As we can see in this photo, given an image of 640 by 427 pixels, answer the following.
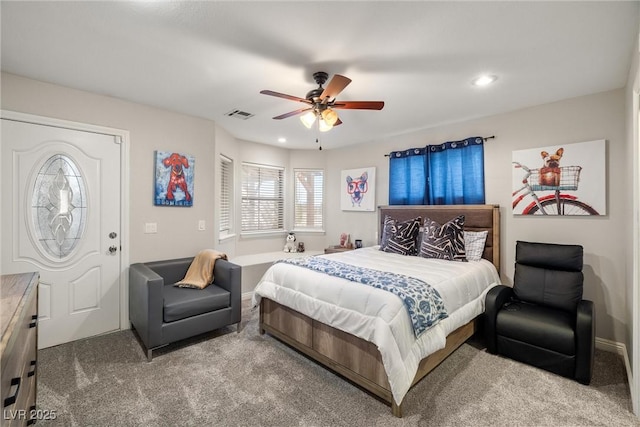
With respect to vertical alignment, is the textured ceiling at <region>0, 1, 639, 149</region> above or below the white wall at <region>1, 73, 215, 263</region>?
above

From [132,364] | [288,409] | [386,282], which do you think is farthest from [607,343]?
[132,364]

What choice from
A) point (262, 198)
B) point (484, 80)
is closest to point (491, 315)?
point (484, 80)

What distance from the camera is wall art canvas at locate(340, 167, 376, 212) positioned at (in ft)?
15.6

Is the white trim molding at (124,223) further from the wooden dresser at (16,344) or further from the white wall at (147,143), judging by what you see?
the wooden dresser at (16,344)

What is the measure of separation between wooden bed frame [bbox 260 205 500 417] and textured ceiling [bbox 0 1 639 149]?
1349 millimetres

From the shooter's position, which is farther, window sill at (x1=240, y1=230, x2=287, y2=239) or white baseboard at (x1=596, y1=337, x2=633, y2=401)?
window sill at (x1=240, y1=230, x2=287, y2=239)

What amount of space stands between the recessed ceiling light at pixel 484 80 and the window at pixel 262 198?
3516mm

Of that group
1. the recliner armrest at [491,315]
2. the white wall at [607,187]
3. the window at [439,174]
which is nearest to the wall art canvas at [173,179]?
the window at [439,174]

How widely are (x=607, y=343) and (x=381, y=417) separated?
2.54m

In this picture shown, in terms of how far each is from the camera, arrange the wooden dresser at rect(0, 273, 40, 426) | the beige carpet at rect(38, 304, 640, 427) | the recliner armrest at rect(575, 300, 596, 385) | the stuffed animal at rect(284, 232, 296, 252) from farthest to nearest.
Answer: the stuffed animal at rect(284, 232, 296, 252) → the recliner armrest at rect(575, 300, 596, 385) → the beige carpet at rect(38, 304, 640, 427) → the wooden dresser at rect(0, 273, 40, 426)

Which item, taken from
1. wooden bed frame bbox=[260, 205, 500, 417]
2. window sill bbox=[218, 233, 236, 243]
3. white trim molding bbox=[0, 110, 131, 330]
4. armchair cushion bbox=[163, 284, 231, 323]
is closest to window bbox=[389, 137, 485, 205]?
wooden bed frame bbox=[260, 205, 500, 417]

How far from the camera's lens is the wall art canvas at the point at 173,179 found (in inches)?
131

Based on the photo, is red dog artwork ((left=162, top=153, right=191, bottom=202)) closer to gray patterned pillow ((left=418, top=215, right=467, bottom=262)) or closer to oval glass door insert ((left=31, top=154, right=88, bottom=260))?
oval glass door insert ((left=31, top=154, right=88, bottom=260))

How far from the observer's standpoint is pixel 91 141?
2920 mm
